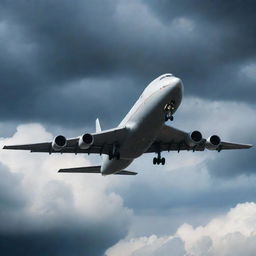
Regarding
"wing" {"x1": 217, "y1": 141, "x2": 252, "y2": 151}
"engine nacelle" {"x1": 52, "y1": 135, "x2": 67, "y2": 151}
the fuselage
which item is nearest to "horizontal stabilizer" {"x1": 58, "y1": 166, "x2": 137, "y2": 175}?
"engine nacelle" {"x1": 52, "y1": 135, "x2": 67, "y2": 151}

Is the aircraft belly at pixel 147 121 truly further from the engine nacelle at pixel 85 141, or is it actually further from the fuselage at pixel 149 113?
the engine nacelle at pixel 85 141

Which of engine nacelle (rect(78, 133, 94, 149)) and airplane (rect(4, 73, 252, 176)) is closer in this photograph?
airplane (rect(4, 73, 252, 176))

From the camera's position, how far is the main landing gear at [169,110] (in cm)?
5109

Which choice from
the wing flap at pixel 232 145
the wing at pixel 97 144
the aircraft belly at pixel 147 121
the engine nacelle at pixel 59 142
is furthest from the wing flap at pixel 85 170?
the wing flap at pixel 232 145

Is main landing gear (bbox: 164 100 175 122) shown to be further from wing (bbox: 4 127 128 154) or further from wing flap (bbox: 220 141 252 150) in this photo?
wing flap (bbox: 220 141 252 150)

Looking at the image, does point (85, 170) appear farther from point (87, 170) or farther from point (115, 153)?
point (115, 153)

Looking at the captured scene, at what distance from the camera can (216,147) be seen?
61594 mm

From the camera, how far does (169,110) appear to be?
168ft

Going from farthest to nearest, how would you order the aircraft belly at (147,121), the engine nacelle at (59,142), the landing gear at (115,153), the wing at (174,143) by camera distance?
1. the wing at (174,143)
2. the landing gear at (115,153)
3. the engine nacelle at (59,142)
4. the aircraft belly at (147,121)

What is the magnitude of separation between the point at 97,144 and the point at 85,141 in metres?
2.86

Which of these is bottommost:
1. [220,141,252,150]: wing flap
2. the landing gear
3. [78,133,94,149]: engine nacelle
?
the landing gear

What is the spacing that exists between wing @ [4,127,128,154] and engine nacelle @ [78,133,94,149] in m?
1.01

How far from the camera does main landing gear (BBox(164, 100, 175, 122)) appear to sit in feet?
168

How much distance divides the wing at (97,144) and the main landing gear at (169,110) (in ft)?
16.7
